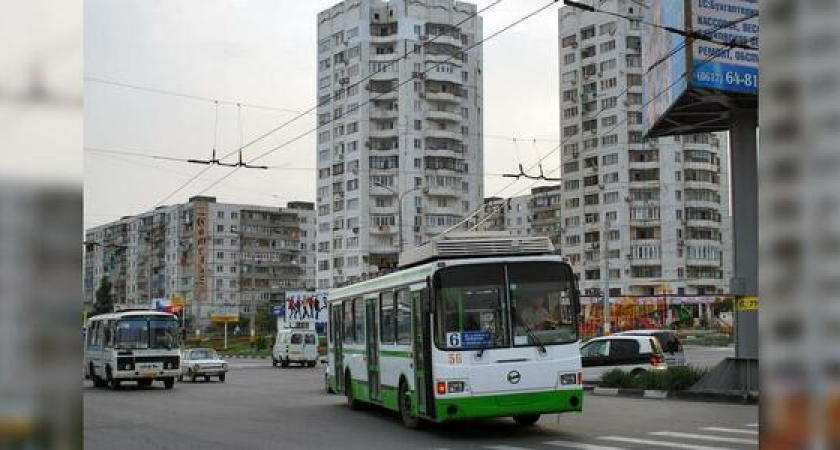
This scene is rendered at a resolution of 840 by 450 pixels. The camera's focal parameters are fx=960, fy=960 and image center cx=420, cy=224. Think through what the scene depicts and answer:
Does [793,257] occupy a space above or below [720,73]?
below

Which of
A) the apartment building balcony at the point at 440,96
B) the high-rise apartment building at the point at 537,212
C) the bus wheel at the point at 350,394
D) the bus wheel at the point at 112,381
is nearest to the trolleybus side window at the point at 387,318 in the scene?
the bus wheel at the point at 350,394

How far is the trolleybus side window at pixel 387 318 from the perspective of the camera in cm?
1596

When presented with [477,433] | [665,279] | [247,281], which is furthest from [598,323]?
[247,281]

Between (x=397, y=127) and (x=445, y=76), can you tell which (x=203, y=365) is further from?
(x=445, y=76)

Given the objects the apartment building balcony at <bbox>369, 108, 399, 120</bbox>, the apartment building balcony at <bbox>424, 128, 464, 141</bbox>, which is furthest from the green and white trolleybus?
the apartment building balcony at <bbox>424, 128, 464, 141</bbox>

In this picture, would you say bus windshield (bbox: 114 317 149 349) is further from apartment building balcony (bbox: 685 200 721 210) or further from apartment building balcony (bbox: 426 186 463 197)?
apartment building balcony (bbox: 685 200 721 210)

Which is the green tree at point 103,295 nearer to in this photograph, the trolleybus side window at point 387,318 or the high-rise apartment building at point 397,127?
the high-rise apartment building at point 397,127

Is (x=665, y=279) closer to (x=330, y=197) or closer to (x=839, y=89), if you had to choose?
(x=330, y=197)

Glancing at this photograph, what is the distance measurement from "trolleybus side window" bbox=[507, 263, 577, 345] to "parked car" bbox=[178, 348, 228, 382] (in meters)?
24.8

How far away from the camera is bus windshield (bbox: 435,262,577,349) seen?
13.6 meters

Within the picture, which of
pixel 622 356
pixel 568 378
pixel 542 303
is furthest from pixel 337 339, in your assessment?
pixel 622 356

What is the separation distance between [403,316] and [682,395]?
8498 mm

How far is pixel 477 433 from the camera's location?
1456 centimetres

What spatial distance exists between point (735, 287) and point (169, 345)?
18.7 m
